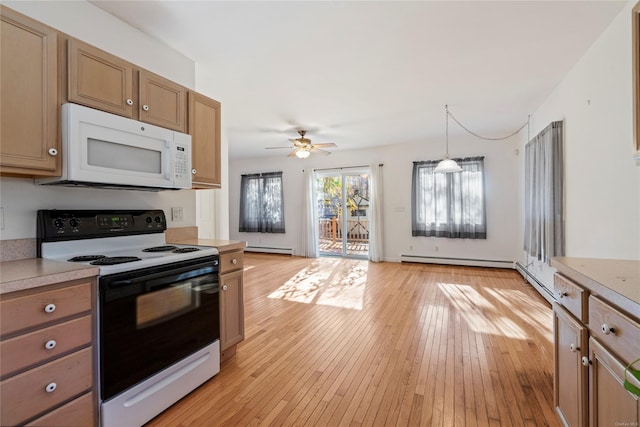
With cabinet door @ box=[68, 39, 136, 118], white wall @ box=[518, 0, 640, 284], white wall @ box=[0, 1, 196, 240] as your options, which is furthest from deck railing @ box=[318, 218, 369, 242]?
cabinet door @ box=[68, 39, 136, 118]

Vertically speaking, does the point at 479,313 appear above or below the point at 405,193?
below

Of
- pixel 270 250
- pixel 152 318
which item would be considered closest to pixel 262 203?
pixel 270 250

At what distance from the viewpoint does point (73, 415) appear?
1292 mm

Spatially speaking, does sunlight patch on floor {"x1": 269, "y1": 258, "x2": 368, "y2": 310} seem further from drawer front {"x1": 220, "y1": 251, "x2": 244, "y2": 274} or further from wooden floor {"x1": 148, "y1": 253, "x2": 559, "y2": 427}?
drawer front {"x1": 220, "y1": 251, "x2": 244, "y2": 274}

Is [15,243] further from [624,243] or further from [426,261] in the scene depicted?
[426,261]

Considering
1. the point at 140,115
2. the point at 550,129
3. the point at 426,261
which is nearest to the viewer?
the point at 140,115

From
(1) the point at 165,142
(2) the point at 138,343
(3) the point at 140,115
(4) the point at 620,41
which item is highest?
(4) the point at 620,41

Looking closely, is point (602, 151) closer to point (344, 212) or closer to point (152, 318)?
point (152, 318)

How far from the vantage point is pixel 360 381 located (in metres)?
2.02

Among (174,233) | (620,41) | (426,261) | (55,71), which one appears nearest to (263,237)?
(426,261)

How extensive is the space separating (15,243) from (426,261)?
6105mm

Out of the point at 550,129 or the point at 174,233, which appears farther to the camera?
the point at 550,129

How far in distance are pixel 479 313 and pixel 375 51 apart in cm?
306

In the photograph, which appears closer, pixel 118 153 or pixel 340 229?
pixel 118 153
